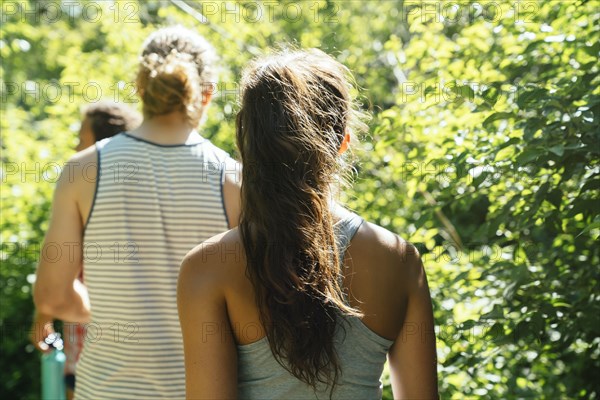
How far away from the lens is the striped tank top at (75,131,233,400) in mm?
2438

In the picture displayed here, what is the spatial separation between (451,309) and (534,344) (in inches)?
16.0

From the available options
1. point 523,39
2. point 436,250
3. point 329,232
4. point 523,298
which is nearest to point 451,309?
point 436,250

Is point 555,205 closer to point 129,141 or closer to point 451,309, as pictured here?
point 451,309

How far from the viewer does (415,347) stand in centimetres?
182

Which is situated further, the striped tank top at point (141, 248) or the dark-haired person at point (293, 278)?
the striped tank top at point (141, 248)

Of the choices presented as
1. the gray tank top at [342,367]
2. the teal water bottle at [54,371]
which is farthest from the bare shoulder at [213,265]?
the teal water bottle at [54,371]

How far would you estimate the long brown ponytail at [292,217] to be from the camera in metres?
1.67

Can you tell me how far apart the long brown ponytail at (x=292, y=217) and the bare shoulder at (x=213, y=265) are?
0.03 meters

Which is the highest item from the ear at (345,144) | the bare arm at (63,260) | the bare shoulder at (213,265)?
the ear at (345,144)

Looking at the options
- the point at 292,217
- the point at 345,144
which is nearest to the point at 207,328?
the point at 292,217

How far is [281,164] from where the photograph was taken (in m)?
1.72

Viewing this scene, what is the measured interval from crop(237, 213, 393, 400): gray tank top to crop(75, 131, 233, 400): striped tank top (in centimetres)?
78

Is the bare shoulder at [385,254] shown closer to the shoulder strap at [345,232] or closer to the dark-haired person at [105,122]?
the shoulder strap at [345,232]

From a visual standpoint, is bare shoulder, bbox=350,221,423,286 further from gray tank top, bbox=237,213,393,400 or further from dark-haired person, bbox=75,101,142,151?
dark-haired person, bbox=75,101,142,151
